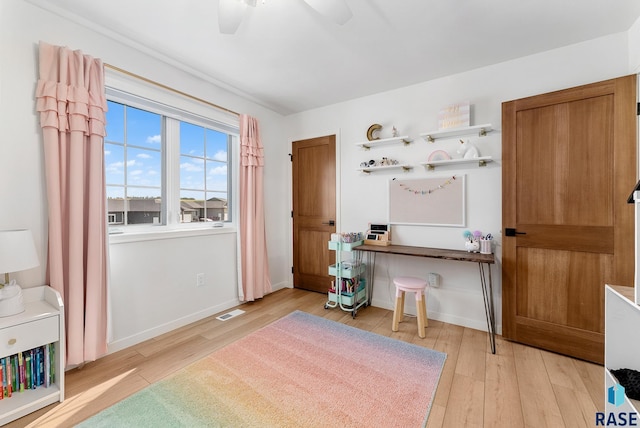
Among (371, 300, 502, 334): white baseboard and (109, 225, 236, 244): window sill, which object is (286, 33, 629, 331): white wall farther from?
(109, 225, 236, 244): window sill

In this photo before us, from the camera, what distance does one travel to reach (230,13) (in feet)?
5.26

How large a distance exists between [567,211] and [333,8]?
7.57ft

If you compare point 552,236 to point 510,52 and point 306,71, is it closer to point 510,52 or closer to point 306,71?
point 510,52

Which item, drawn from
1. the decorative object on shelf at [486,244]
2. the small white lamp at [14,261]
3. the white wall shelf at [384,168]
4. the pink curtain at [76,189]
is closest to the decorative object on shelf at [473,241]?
the decorative object on shelf at [486,244]

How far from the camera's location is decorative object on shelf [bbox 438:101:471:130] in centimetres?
262

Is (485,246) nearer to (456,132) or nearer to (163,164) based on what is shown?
(456,132)

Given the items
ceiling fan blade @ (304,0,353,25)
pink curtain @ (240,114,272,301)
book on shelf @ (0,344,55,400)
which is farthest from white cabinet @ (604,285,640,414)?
book on shelf @ (0,344,55,400)

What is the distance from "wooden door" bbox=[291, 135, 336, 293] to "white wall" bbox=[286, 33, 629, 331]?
0.60ft

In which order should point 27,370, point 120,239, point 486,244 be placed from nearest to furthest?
point 27,370 < point 120,239 < point 486,244

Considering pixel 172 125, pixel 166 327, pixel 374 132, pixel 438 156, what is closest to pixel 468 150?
pixel 438 156

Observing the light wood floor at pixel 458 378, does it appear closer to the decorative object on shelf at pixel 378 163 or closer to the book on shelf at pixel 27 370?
the book on shelf at pixel 27 370

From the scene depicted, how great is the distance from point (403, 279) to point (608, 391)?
1.53 metres

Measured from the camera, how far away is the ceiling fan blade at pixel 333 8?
4.99 feet

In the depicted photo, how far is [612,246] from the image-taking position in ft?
6.59
